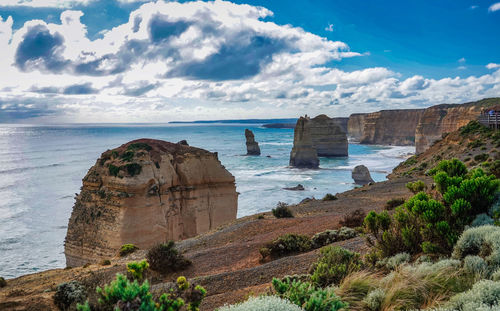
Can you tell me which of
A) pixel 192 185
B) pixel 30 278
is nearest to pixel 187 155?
pixel 192 185

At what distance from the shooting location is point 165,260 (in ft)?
34.1

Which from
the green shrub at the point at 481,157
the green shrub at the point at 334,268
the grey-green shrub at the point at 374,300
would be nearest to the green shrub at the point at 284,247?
the green shrub at the point at 334,268

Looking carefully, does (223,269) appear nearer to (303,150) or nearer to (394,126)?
(303,150)

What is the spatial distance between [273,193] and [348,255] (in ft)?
117

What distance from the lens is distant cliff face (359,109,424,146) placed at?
115750 millimetres

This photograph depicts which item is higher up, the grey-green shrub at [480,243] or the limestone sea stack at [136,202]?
the grey-green shrub at [480,243]

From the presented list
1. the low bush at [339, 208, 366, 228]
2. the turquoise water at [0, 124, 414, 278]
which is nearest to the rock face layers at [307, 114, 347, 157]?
the turquoise water at [0, 124, 414, 278]

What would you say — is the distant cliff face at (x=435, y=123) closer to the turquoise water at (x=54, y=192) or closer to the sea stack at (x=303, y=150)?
the turquoise water at (x=54, y=192)

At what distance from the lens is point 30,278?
12.2m

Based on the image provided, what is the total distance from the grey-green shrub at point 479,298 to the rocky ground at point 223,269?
3.46m

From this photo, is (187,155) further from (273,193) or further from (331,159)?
(331,159)

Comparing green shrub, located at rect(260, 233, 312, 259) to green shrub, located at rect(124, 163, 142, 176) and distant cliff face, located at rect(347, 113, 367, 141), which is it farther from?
distant cliff face, located at rect(347, 113, 367, 141)

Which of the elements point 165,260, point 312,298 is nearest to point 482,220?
point 312,298

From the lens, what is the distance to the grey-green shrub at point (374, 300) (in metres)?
4.50
